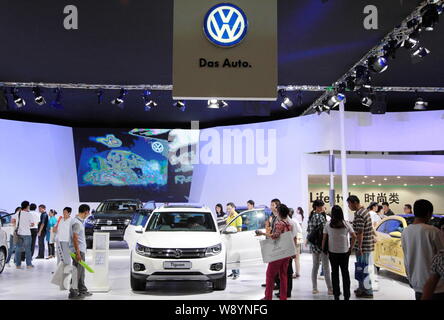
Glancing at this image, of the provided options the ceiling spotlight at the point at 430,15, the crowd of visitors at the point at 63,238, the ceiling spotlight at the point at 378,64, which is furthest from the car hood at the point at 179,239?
the ceiling spotlight at the point at 378,64

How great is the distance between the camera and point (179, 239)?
271 inches

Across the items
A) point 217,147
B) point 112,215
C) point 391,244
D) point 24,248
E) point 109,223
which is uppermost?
point 217,147

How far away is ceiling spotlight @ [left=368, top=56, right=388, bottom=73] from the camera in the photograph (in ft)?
31.7

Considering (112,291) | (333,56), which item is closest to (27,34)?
(112,291)

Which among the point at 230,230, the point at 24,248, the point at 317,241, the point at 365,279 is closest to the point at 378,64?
the point at 317,241

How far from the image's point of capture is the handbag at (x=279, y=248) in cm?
537

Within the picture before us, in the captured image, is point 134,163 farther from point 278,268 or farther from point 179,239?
point 278,268

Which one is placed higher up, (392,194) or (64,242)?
(392,194)

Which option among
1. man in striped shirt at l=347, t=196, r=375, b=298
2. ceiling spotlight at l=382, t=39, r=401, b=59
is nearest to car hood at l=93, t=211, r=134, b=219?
man in striped shirt at l=347, t=196, r=375, b=298

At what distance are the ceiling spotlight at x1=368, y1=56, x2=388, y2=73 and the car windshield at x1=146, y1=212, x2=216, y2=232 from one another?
5.45 metres

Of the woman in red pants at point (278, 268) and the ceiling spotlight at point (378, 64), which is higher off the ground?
the ceiling spotlight at point (378, 64)

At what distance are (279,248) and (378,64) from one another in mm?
6227

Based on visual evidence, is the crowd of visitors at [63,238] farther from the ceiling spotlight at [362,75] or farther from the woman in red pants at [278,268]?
the ceiling spotlight at [362,75]

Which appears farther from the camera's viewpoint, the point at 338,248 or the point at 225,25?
the point at 338,248
